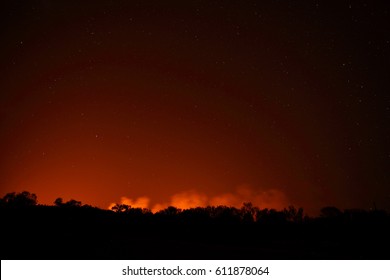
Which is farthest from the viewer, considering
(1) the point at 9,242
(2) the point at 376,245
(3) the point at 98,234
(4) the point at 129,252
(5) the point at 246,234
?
(5) the point at 246,234

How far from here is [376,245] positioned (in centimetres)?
2448

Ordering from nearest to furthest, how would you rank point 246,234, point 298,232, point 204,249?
1. point 204,249
2. point 246,234
3. point 298,232

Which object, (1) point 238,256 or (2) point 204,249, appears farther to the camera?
(2) point 204,249

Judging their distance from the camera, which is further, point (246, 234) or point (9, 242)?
point (246, 234)

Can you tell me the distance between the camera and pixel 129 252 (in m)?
16.3

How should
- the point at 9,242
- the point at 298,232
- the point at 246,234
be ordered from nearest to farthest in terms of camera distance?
the point at 9,242 < the point at 246,234 < the point at 298,232
